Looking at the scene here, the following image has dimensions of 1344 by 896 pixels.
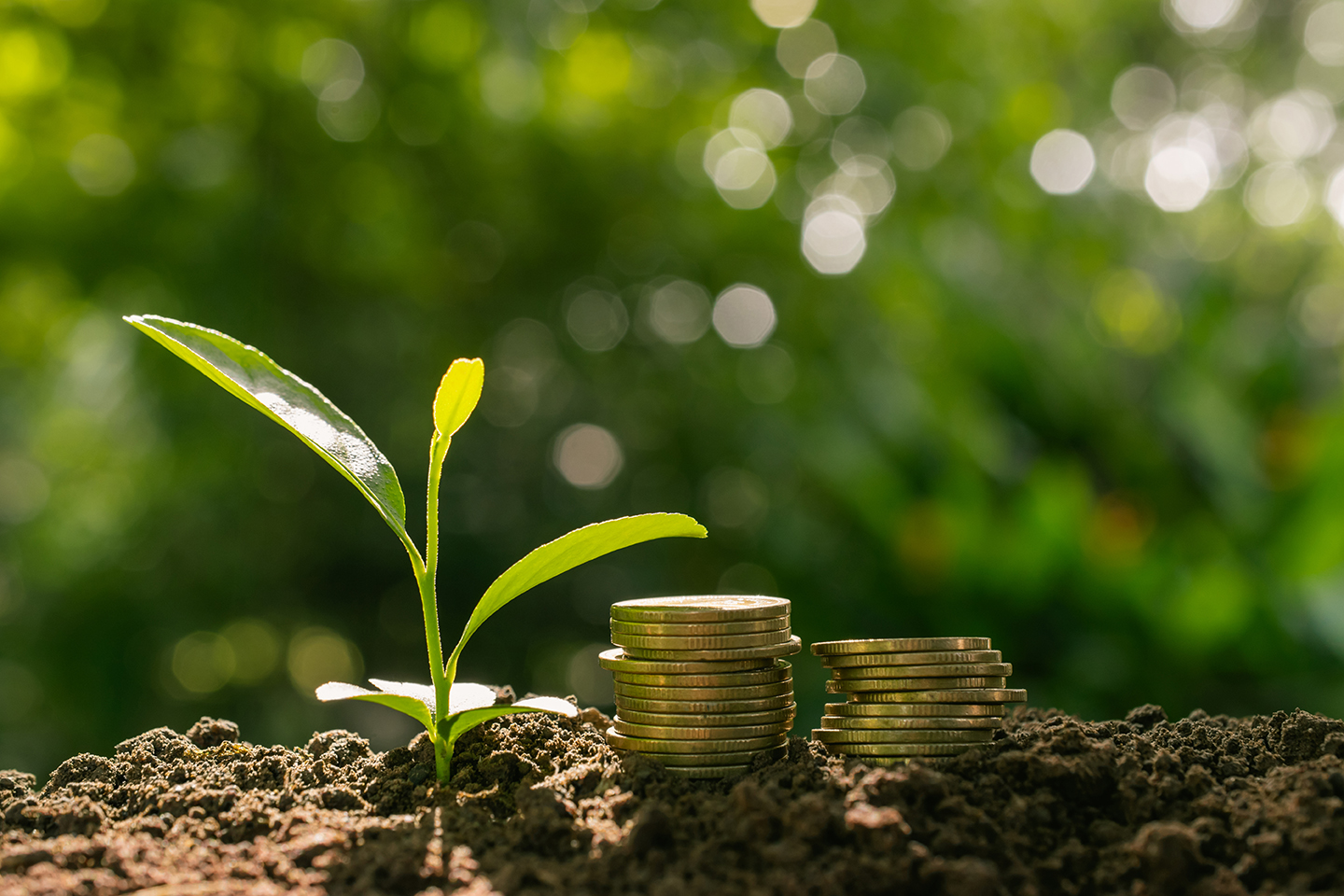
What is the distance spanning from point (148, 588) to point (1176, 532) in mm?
4752

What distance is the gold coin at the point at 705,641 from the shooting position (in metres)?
1.50

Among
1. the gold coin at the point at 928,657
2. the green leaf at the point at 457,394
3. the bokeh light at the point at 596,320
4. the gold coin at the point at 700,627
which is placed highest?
the bokeh light at the point at 596,320

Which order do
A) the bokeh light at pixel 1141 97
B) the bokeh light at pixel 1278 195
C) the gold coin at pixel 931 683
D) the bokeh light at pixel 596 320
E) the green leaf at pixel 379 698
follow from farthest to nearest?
the bokeh light at pixel 1141 97 < the bokeh light at pixel 1278 195 < the bokeh light at pixel 596 320 < the gold coin at pixel 931 683 < the green leaf at pixel 379 698

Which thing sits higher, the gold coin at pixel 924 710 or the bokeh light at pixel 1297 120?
the bokeh light at pixel 1297 120

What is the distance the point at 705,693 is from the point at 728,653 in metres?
0.08

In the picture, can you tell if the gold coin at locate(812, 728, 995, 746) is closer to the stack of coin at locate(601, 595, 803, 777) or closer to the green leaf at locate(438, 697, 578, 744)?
the stack of coin at locate(601, 595, 803, 777)

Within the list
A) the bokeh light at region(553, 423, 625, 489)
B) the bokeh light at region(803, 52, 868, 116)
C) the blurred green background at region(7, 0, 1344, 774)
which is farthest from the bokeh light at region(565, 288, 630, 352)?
the bokeh light at region(803, 52, 868, 116)

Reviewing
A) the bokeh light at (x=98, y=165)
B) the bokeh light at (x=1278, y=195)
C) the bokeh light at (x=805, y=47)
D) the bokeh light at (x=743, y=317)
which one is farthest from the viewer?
the bokeh light at (x=1278, y=195)

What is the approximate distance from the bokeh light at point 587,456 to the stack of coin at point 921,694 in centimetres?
375

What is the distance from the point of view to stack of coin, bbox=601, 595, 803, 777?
1504 mm

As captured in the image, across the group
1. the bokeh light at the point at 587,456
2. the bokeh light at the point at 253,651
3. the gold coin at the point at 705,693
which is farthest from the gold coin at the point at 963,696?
the bokeh light at the point at 253,651

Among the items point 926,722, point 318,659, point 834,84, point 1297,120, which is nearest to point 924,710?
point 926,722

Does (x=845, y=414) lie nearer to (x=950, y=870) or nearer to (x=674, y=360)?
(x=674, y=360)

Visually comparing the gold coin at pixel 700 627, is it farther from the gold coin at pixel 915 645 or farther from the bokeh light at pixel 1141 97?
the bokeh light at pixel 1141 97
